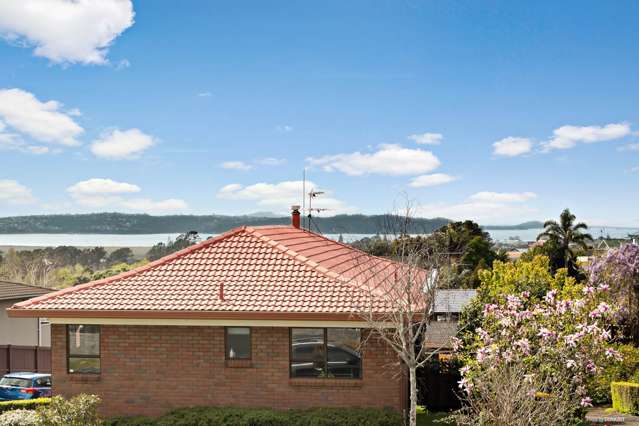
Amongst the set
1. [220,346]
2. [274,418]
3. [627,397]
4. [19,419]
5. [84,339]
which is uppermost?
[84,339]

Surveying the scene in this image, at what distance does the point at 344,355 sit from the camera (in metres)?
16.5

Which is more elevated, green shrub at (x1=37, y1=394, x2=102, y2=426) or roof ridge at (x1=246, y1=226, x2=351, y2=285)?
roof ridge at (x1=246, y1=226, x2=351, y2=285)

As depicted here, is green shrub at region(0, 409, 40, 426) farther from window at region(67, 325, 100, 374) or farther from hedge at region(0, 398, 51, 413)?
hedge at region(0, 398, 51, 413)

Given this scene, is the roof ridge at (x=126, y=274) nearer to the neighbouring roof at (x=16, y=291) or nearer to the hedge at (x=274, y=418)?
the hedge at (x=274, y=418)

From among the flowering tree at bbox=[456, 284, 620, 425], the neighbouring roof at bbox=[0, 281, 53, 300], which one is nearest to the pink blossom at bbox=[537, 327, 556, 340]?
the flowering tree at bbox=[456, 284, 620, 425]

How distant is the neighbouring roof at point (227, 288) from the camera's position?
1629 cm

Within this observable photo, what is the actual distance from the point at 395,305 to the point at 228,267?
536 cm

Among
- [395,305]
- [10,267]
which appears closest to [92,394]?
[395,305]

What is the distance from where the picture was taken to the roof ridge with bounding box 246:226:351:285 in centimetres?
1778

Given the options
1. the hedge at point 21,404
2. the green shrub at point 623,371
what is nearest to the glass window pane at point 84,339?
the hedge at point 21,404

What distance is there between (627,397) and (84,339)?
1729 centimetres

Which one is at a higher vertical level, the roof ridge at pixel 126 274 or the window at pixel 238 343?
the roof ridge at pixel 126 274

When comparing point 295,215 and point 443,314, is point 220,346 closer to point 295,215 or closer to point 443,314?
point 295,215

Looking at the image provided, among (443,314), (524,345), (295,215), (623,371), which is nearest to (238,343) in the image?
(524,345)
